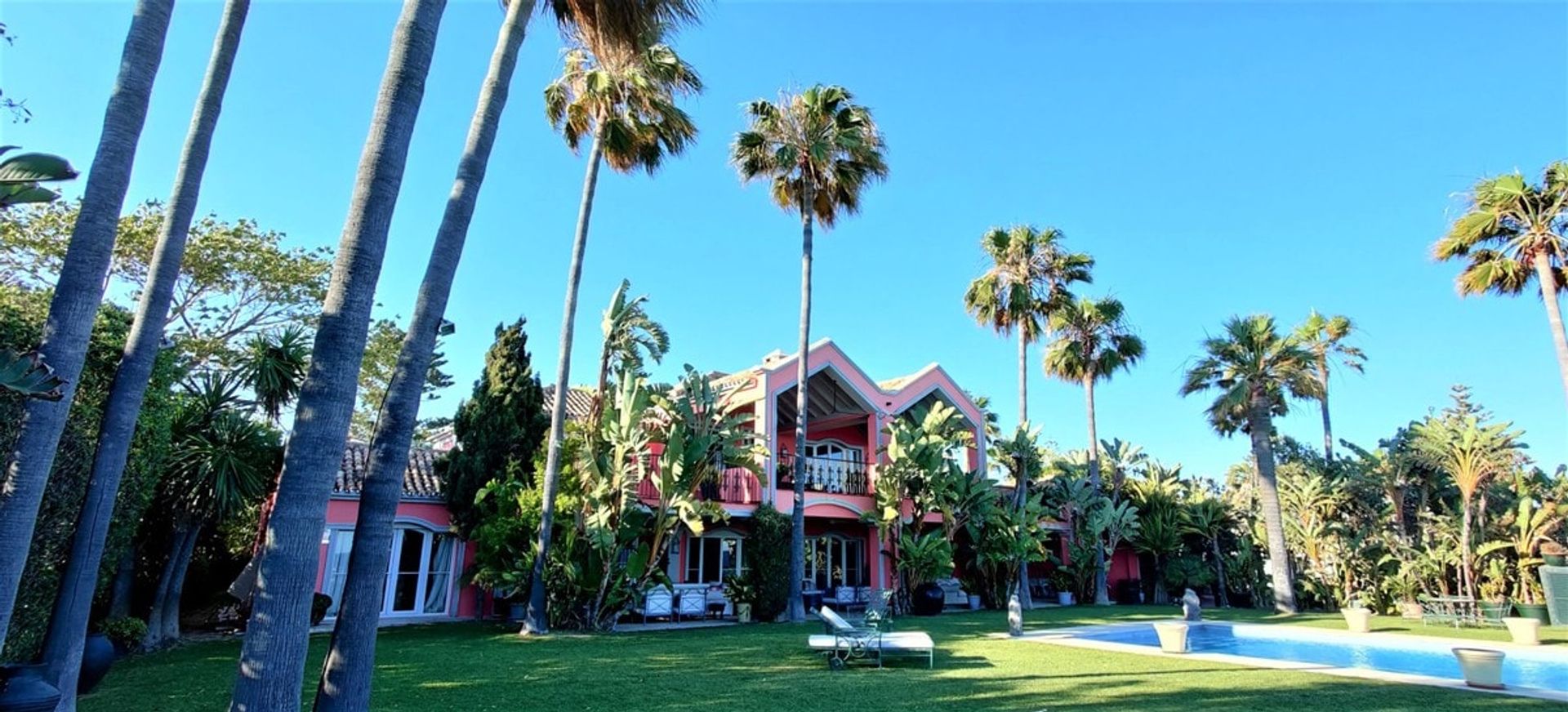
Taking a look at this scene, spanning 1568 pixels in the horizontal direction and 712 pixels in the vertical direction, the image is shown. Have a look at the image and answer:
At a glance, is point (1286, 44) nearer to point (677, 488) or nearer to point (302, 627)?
point (677, 488)

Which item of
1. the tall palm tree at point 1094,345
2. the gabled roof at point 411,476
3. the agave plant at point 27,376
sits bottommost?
the agave plant at point 27,376

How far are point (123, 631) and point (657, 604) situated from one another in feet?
33.4

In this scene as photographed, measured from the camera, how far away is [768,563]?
19.2 meters

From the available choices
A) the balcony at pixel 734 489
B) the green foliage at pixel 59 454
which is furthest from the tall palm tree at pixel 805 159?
the green foliage at pixel 59 454

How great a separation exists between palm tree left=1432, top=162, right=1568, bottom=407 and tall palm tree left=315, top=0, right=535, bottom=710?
77.3 feet

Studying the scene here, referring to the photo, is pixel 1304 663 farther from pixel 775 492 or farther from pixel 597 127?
pixel 597 127

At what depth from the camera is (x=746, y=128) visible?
20109mm

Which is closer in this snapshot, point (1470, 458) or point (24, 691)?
point (24, 691)

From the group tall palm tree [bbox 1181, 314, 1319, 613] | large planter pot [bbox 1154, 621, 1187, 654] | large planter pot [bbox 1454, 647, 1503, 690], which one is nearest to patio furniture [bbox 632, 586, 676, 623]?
large planter pot [bbox 1154, 621, 1187, 654]

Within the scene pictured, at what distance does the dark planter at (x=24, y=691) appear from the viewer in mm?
4777

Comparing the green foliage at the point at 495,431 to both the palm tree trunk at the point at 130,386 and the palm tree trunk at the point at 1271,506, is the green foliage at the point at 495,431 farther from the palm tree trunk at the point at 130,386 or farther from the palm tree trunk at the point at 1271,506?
the palm tree trunk at the point at 1271,506

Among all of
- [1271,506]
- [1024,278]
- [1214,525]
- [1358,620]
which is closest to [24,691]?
[1358,620]

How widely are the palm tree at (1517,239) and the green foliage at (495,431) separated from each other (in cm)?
2462

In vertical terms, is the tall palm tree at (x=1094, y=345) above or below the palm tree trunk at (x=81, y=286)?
above
